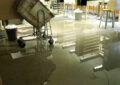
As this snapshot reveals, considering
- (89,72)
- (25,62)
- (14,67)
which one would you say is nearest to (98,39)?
(89,72)

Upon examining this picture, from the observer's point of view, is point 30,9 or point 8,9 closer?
point 8,9

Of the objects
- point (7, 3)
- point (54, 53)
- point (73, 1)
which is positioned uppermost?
point (73, 1)

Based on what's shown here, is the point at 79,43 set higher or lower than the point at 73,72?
higher

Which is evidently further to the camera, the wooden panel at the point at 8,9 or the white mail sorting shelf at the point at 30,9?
the white mail sorting shelf at the point at 30,9

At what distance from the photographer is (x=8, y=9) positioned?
3.16 metres

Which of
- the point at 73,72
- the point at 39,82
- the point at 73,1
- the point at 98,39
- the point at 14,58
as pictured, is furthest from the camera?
the point at 73,1

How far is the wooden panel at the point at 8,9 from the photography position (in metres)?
3.08

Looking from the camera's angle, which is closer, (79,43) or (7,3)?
(7,3)

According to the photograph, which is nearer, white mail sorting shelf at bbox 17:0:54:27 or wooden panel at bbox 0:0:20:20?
wooden panel at bbox 0:0:20:20

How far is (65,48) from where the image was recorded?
138 inches

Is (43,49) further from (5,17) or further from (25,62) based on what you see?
(5,17)

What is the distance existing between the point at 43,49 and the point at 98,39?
5.54ft

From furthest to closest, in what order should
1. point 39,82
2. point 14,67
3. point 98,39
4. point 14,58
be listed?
point 98,39 → point 14,58 → point 14,67 → point 39,82

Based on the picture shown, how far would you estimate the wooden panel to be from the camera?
10.1 ft
